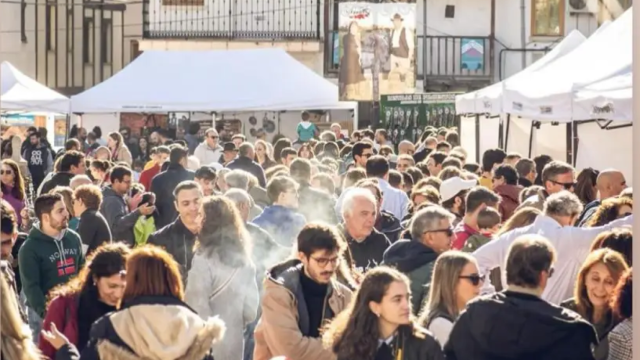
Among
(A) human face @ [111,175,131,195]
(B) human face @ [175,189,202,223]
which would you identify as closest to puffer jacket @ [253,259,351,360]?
(B) human face @ [175,189,202,223]

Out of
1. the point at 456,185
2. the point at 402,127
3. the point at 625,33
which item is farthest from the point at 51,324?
the point at 402,127

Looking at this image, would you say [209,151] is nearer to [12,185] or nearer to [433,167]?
[433,167]

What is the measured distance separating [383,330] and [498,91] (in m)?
12.9

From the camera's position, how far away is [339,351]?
5.80 m

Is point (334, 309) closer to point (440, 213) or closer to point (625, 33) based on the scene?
point (440, 213)

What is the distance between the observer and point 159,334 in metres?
5.65

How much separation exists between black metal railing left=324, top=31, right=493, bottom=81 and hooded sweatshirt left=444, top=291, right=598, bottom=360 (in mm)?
27329

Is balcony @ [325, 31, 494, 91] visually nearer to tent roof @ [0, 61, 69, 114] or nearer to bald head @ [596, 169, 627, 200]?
tent roof @ [0, 61, 69, 114]

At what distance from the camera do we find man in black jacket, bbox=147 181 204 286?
9031mm

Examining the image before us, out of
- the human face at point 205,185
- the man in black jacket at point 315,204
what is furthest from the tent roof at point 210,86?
the man in black jacket at point 315,204

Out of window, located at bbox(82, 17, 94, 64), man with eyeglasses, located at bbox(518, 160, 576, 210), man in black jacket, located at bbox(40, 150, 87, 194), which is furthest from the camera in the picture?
window, located at bbox(82, 17, 94, 64)

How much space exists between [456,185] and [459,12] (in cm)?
2339

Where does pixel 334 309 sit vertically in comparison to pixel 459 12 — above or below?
below

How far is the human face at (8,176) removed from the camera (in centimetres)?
1145
